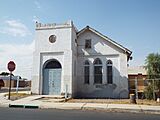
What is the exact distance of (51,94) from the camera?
899 inches

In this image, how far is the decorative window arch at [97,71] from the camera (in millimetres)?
24875

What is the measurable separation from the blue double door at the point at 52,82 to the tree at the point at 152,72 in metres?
8.83

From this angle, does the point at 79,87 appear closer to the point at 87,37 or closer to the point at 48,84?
the point at 48,84

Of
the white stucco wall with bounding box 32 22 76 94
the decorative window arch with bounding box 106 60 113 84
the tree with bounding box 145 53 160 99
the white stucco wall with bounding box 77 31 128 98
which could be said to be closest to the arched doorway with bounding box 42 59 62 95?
the white stucco wall with bounding box 32 22 76 94

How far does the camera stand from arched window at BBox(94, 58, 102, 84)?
24875 millimetres

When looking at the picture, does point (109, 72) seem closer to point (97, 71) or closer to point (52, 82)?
point (97, 71)

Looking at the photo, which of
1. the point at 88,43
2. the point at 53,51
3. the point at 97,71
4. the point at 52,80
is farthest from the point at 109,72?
Answer: the point at 53,51

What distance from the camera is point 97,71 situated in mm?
25031

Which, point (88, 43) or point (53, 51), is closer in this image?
point (53, 51)

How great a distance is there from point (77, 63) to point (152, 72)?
830 cm

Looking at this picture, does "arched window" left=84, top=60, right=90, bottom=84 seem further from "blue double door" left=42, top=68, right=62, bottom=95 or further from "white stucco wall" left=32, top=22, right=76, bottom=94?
"blue double door" left=42, top=68, right=62, bottom=95

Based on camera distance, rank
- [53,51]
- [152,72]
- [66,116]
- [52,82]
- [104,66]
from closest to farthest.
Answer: [66,116] < [152,72] < [52,82] < [53,51] < [104,66]

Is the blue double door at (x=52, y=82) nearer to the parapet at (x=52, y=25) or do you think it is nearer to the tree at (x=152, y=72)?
the parapet at (x=52, y=25)

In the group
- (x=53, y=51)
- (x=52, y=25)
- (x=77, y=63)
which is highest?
(x=52, y=25)
